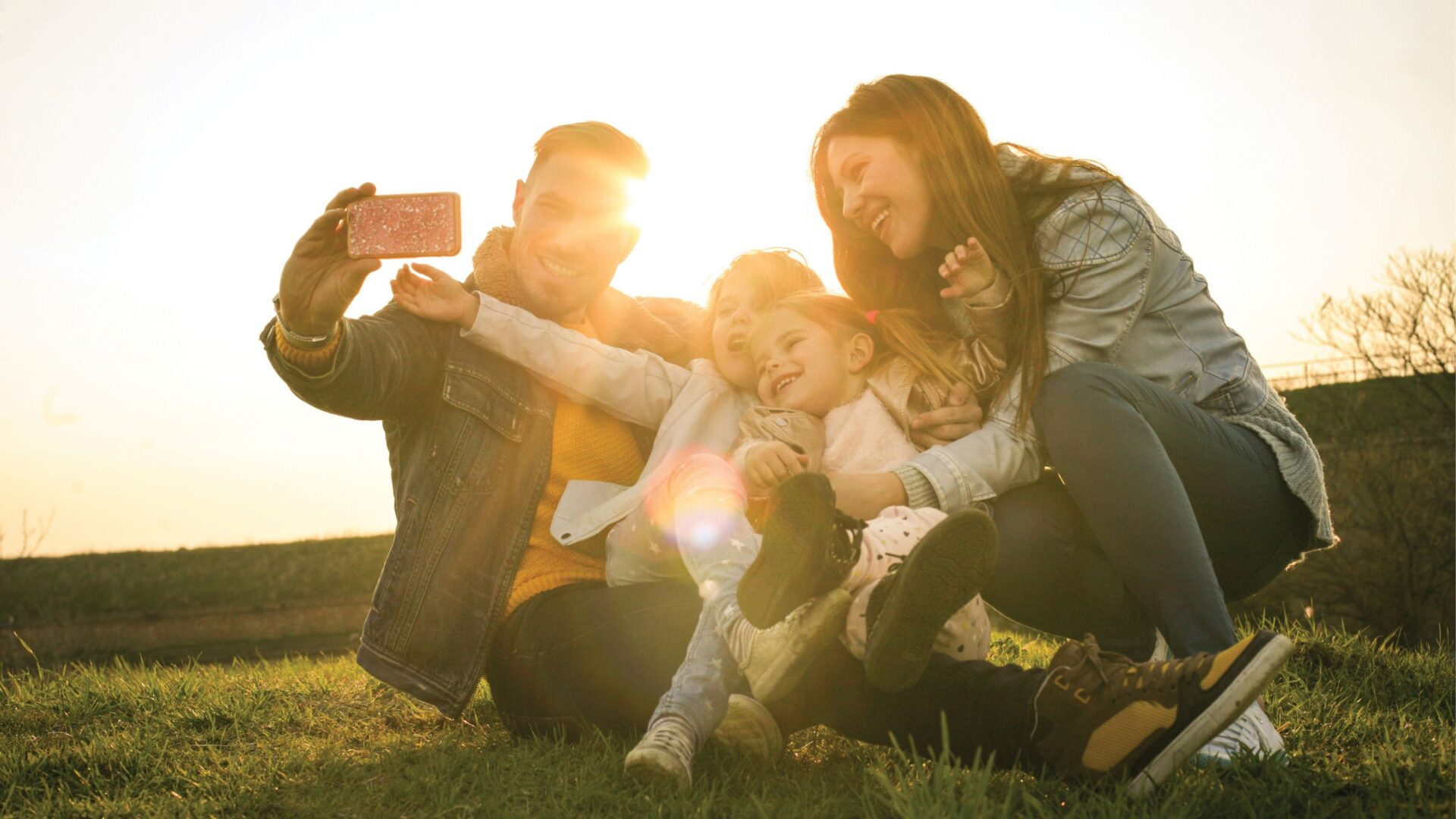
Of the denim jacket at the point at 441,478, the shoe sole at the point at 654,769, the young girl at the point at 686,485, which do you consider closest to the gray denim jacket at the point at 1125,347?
the young girl at the point at 686,485

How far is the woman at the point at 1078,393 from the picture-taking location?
2422mm

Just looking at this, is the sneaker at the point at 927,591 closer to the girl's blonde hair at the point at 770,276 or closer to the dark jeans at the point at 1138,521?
the dark jeans at the point at 1138,521

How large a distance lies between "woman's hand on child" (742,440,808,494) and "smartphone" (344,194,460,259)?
105 cm

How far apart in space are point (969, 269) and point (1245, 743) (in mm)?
1307

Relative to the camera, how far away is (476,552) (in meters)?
3.03

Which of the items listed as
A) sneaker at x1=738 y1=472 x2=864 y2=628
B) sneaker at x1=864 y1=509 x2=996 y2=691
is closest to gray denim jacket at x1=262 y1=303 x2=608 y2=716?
sneaker at x1=738 y1=472 x2=864 y2=628

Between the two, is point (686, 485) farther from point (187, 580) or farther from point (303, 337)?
point (187, 580)

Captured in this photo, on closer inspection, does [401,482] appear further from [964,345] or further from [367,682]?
[964,345]

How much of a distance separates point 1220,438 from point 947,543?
107 cm

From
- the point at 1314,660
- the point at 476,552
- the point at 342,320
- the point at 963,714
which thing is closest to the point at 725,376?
the point at 476,552

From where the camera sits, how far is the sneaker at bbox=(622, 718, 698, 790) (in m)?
2.07

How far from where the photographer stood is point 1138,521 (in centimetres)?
221

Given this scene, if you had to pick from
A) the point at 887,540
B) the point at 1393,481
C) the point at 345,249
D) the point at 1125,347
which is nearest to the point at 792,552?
the point at 887,540

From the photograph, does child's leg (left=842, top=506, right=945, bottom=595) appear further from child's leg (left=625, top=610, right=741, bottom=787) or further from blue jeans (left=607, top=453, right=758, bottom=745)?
child's leg (left=625, top=610, right=741, bottom=787)
